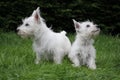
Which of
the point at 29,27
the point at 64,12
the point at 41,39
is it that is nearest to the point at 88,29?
the point at 41,39

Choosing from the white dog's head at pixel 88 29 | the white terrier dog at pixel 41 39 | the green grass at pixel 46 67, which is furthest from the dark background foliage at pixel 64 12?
the white terrier dog at pixel 41 39

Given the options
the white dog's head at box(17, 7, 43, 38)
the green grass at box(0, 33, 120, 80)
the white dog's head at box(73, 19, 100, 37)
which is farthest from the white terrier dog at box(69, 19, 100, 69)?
the white dog's head at box(17, 7, 43, 38)

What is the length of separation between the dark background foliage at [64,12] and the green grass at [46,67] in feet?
11.7

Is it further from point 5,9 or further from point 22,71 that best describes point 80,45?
point 5,9

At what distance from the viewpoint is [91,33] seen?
433 inches

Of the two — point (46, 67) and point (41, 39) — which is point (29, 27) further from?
point (46, 67)

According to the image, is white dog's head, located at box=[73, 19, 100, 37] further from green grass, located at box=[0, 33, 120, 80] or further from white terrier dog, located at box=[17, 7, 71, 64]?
green grass, located at box=[0, 33, 120, 80]

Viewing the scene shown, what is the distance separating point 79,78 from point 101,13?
835 centimetres

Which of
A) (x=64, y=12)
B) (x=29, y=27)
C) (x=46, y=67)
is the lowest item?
(x=46, y=67)

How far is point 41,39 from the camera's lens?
442 inches

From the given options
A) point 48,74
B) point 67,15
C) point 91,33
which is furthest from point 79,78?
point 67,15

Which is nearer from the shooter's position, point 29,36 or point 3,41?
point 29,36

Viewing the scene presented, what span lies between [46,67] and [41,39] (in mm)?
1230

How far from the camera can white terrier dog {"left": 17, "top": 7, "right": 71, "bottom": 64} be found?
1108 cm
